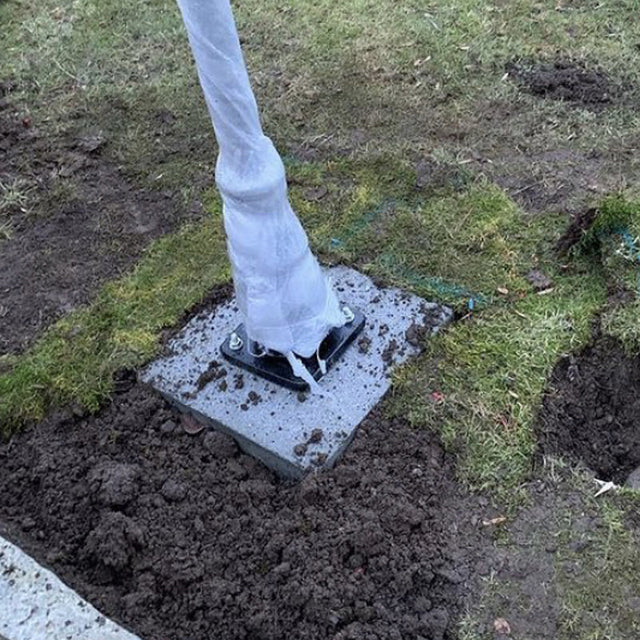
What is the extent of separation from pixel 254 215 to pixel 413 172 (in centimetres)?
151

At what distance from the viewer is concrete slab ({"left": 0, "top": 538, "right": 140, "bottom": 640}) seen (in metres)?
2.24

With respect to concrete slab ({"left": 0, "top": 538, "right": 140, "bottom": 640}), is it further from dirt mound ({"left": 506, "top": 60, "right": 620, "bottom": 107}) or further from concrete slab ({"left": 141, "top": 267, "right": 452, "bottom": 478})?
dirt mound ({"left": 506, "top": 60, "right": 620, "bottom": 107})

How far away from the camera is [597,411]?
2.81 meters

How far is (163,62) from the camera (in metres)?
4.89

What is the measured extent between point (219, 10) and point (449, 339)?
1424mm

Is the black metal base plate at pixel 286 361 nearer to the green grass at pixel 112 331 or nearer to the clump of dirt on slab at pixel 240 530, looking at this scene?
the clump of dirt on slab at pixel 240 530

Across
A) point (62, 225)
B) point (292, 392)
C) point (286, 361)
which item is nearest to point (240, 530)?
point (292, 392)

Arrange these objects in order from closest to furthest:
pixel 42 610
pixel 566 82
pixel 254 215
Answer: pixel 42 610
pixel 254 215
pixel 566 82

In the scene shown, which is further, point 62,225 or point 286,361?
point 62,225

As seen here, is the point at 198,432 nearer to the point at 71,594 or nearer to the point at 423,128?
the point at 71,594

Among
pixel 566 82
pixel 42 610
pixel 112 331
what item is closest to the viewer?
pixel 42 610

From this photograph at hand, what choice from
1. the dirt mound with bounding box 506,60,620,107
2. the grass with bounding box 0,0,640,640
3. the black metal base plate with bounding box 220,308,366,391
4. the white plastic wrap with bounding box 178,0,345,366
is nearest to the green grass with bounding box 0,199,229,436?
the grass with bounding box 0,0,640,640

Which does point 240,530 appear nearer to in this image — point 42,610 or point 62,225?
point 42,610

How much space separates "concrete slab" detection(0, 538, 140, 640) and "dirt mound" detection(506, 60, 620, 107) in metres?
3.31
